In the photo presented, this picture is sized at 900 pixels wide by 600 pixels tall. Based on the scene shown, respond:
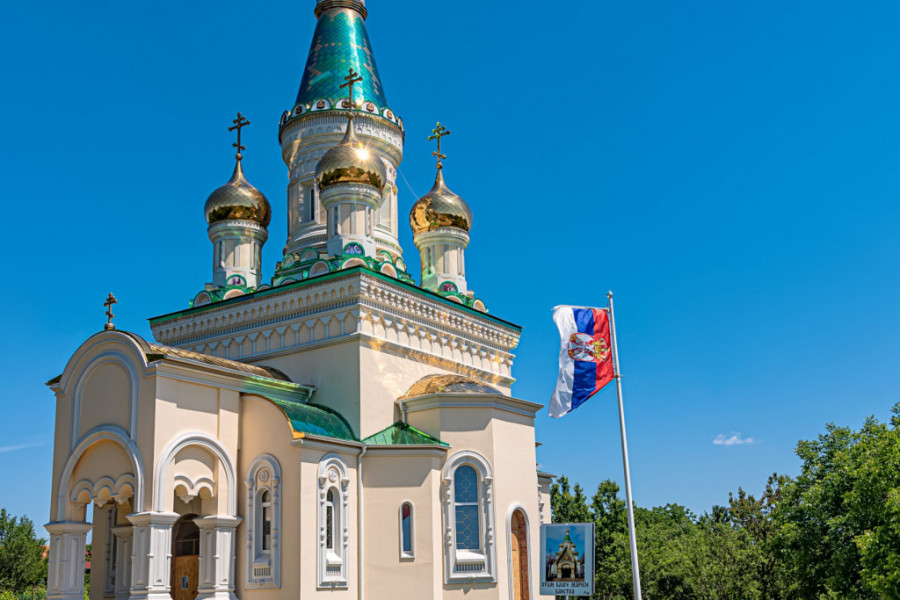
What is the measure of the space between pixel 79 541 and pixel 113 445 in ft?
6.56

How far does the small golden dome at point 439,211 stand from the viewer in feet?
76.2

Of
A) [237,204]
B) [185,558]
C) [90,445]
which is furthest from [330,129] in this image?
[185,558]

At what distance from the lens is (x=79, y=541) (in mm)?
16766

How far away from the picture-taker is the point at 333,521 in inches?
667

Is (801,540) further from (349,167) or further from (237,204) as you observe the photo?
(237,204)

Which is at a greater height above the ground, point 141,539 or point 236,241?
point 236,241

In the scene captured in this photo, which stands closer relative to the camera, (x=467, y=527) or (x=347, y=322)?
(x=467, y=527)

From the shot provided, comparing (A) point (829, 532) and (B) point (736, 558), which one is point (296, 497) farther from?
(B) point (736, 558)

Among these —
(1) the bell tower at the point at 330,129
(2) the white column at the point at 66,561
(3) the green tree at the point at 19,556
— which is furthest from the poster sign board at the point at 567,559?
(3) the green tree at the point at 19,556

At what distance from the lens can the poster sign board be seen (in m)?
13.2

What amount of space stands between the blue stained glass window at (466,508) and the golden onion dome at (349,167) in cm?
684

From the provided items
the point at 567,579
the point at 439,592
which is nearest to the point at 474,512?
the point at 439,592

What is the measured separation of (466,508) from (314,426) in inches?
135

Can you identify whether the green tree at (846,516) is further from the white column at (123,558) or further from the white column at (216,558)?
the white column at (123,558)
